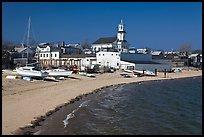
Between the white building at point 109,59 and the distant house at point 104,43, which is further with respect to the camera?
the distant house at point 104,43

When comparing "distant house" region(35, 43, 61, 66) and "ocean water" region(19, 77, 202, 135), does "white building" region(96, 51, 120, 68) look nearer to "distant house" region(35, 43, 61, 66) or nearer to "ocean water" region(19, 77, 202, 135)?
"distant house" region(35, 43, 61, 66)

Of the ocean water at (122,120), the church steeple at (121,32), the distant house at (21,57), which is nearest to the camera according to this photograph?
the ocean water at (122,120)

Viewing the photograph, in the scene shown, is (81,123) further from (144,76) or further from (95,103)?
(144,76)

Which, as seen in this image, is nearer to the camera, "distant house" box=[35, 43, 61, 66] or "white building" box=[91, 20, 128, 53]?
"distant house" box=[35, 43, 61, 66]

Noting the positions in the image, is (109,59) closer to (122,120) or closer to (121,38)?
(121,38)

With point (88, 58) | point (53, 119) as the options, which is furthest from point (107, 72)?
point (53, 119)

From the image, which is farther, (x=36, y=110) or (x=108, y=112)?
(x=108, y=112)

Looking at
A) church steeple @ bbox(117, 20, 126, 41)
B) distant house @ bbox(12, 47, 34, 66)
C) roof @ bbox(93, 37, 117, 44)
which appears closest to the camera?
distant house @ bbox(12, 47, 34, 66)

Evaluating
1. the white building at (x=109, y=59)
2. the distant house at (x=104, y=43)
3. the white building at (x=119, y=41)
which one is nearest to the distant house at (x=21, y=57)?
the white building at (x=109, y=59)

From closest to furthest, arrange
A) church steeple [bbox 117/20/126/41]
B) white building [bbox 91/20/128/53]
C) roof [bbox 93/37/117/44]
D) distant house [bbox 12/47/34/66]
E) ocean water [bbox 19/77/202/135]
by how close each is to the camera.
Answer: ocean water [bbox 19/77/202/135] < distant house [bbox 12/47/34/66] < white building [bbox 91/20/128/53] < church steeple [bbox 117/20/126/41] < roof [bbox 93/37/117/44]

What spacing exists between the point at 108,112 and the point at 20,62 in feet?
166

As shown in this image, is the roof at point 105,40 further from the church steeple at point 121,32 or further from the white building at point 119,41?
the church steeple at point 121,32

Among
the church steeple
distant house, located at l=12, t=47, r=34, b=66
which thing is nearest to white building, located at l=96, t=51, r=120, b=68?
distant house, located at l=12, t=47, r=34, b=66

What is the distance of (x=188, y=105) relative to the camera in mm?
27531
